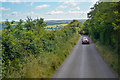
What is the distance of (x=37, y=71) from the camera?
1043cm

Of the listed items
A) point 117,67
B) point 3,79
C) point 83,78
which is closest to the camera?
point 3,79

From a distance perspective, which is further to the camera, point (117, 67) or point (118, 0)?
point (118, 0)

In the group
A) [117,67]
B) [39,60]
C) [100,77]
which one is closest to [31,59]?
[39,60]

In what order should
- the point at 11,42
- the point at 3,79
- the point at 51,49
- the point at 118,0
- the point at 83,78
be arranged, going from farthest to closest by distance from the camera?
the point at 51,49
the point at 118,0
the point at 83,78
the point at 11,42
the point at 3,79

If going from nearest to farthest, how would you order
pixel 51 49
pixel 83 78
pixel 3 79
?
pixel 3 79
pixel 83 78
pixel 51 49

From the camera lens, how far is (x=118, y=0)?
14.4m

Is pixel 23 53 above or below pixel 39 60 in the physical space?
above

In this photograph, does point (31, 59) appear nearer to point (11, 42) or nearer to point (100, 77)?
point (11, 42)

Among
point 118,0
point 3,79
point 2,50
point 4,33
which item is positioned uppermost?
point 118,0

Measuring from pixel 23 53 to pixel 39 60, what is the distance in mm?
2044

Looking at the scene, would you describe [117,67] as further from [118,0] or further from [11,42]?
[11,42]

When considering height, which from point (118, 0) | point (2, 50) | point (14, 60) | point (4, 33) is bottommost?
point (14, 60)

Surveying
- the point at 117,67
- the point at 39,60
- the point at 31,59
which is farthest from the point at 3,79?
the point at 117,67

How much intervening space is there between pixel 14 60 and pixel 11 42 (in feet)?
3.56
